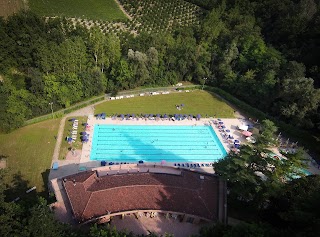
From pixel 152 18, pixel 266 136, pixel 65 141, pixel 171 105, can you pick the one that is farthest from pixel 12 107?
pixel 152 18

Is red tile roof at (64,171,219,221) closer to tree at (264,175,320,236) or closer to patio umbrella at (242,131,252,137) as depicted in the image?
tree at (264,175,320,236)

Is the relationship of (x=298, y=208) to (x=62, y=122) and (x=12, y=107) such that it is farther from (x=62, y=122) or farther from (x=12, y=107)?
(x=12, y=107)

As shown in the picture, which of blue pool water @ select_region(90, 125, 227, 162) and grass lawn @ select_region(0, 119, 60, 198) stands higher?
grass lawn @ select_region(0, 119, 60, 198)

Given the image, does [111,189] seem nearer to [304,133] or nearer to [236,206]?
[236,206]

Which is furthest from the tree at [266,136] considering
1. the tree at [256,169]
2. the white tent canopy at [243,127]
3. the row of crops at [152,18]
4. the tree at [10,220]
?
the row of crops at [152,18]

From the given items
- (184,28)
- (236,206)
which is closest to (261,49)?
(184,28)

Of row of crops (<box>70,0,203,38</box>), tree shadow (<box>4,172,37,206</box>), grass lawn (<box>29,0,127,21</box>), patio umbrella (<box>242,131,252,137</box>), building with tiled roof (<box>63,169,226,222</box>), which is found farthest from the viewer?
grass lawn (<box>29,0,127,21</box>)

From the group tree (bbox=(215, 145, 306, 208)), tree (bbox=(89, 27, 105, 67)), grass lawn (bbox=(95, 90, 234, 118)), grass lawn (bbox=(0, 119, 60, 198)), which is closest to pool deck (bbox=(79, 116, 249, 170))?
grass lawn (bbox=(95, 90, 234, 118))

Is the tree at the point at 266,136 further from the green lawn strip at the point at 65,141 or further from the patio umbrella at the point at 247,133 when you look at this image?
the green lawn strip at the point at 65,141
